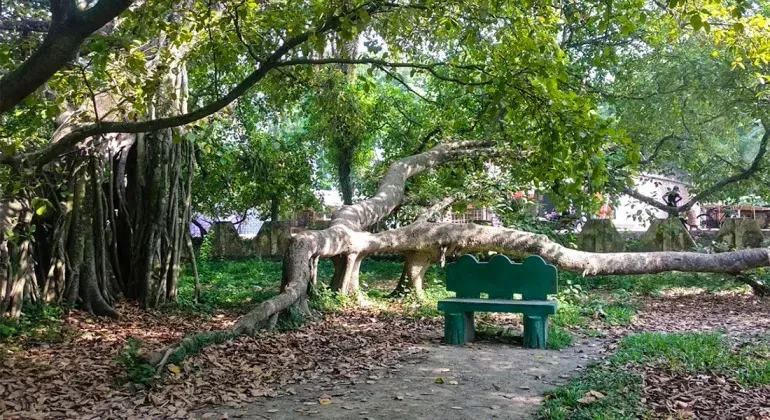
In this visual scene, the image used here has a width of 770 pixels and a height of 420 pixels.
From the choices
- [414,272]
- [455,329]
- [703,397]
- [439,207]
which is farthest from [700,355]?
[439,207]

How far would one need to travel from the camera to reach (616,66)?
560 inches

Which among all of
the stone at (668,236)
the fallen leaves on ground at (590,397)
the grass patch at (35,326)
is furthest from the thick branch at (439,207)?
the fallen leaves on ground at (590,397)

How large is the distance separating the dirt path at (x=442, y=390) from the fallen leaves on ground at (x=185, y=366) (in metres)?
0.16

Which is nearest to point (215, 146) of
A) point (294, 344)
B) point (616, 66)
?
point (294, 344)

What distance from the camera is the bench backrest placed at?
7.07 m

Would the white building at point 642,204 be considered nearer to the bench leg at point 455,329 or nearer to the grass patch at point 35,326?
the bench leg at point 455,329

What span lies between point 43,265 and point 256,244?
1014 centimetres

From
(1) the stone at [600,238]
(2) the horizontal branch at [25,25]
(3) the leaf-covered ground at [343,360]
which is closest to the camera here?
(3) the leaf-covered ground at [343,360]

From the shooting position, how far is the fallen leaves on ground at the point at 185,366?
185 inches

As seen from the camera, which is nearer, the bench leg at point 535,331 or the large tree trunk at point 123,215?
the bench leg at point 535,331

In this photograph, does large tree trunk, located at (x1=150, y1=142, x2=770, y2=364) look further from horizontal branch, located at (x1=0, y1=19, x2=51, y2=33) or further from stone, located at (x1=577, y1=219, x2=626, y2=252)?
horizontal branch, located at (x1=0, y1=19, x2=51, y2=33)

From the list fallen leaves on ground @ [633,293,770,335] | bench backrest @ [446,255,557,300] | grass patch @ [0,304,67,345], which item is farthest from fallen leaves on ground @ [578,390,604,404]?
grass patch @ [0,304,67,345]

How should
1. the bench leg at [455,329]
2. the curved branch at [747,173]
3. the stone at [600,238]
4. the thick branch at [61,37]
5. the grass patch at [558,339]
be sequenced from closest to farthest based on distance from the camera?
the thick branch at [61,37]
the grass patch at [558,339]
the bench leg at [455,329]
the curved branch at [747,173]
the stone at [600,238]

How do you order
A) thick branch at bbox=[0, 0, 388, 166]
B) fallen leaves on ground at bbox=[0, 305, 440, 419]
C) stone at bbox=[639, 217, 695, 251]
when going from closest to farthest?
fallen leaves on ground at bbox=[0, 305, 440, 419] → thick branch at bbox=[0, 0, 388, 166] → stone at bbox=[639, 217, 695, 251]
